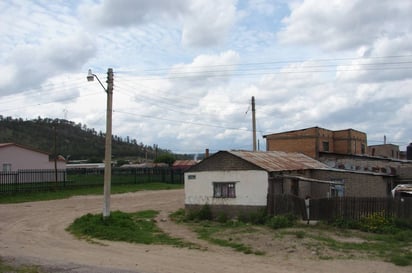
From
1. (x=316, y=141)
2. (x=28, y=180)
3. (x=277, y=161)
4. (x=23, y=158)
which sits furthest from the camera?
(x=23, y=158)

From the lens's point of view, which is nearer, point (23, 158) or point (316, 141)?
point (316, 141)

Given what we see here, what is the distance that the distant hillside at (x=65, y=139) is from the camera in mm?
97938

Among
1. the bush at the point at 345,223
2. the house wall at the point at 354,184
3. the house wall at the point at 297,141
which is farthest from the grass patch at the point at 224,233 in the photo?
the house wall at the point at 297,141

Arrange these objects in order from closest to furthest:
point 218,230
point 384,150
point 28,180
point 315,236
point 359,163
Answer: point 315,236 < point 218,230 < point 359,163 < point 28,180 < point 384,150

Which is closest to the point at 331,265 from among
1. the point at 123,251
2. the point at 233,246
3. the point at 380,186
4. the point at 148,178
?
the point at 233,246

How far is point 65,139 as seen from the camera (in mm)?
117812

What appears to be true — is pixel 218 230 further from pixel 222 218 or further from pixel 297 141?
pixel 297 141

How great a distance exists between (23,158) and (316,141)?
28.7 meters

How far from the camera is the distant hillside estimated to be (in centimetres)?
9794

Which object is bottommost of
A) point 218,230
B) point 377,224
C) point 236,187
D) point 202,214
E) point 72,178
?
point 218,230

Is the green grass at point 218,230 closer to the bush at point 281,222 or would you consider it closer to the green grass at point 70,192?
the bush at point 281,222

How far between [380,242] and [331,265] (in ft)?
14.5

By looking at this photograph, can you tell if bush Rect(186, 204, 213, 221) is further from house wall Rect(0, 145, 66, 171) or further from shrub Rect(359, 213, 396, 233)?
house wall Rect(0, 145, 66, 171)

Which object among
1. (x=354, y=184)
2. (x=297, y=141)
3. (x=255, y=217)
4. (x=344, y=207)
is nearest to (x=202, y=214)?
(x=255, y=217)
